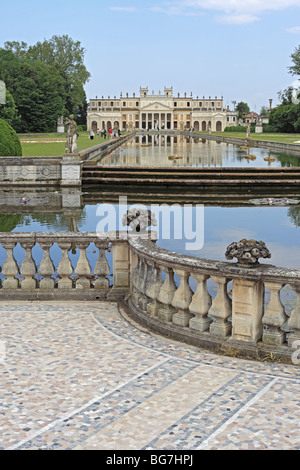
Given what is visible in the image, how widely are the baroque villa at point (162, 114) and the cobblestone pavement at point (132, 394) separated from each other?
154 meters

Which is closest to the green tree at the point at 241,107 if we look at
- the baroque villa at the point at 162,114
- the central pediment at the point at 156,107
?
the baroque villa at the point at 162,114

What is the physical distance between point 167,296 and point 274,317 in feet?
4.15

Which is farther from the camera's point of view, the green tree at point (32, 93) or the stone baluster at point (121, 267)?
the green tree at point (32, 93)

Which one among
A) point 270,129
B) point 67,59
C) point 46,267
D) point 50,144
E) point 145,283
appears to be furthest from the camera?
point 67,59

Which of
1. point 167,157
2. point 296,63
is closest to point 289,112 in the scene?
point 296,63

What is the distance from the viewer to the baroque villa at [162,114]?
15788 cm

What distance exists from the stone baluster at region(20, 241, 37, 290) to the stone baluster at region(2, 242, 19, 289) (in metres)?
0.11

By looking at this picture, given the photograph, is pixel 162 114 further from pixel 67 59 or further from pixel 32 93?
pixel 32 93

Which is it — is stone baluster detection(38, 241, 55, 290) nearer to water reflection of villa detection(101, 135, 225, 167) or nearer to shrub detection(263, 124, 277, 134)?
water reflection of villa detection(101, 135, 225, 167)

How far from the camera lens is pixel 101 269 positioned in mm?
7387

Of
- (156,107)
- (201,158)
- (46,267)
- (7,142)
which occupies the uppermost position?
(156,107)

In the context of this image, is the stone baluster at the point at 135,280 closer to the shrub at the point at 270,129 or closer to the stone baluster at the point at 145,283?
the stone baluster at the point at 145,283

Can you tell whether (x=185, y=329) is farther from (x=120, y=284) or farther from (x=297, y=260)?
(x=297, y=260)

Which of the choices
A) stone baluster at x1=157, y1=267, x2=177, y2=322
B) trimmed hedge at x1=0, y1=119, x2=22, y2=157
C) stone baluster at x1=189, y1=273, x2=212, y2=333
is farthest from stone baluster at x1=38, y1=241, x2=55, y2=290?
trimmed hedge at x1=0, y1=119, x2=22, y2=157
